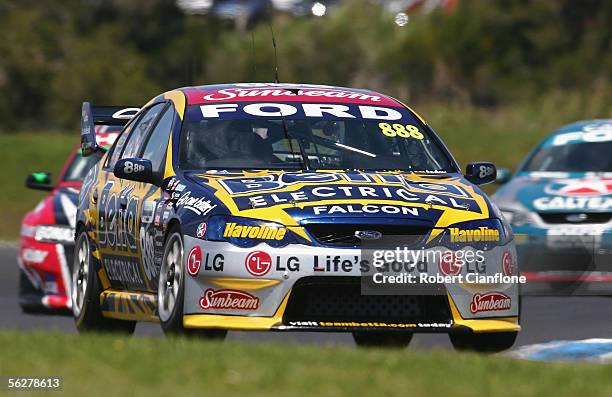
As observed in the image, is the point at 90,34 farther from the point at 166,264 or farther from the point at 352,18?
the point at 166,264

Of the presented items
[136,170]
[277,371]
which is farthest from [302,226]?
[277,371]

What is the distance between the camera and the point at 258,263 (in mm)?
8477

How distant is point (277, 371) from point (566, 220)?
7.98 m

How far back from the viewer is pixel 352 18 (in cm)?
4753

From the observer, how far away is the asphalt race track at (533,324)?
38.2ft

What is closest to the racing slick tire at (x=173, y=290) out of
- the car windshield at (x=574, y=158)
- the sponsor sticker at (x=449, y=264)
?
the sponsor sticker at (x=449, y=264)

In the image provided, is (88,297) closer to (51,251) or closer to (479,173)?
(479,173)

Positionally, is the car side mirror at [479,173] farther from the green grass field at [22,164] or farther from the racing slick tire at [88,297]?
the green grass field at [22,164]

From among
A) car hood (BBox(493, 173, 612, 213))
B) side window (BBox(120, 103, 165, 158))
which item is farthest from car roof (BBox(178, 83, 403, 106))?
car hood (BBox(493, 173, 612, 213))

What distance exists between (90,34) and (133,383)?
141 feet

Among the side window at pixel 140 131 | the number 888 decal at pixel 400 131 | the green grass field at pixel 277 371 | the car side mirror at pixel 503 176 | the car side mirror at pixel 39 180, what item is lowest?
the car side mirror at pixel 503 176

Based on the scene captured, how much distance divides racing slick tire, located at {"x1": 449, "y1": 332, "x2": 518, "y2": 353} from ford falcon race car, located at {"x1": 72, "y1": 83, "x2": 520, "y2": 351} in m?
0.01

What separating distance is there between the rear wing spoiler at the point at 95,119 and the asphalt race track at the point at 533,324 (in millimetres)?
1783

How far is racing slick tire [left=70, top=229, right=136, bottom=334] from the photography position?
10.4 meters
